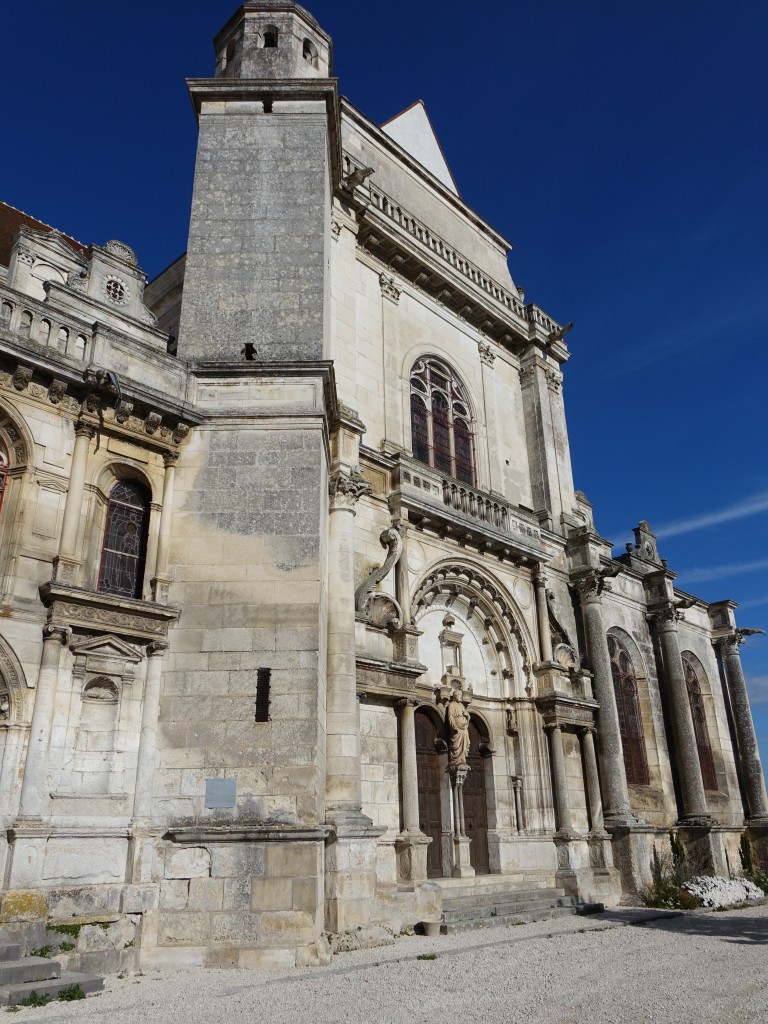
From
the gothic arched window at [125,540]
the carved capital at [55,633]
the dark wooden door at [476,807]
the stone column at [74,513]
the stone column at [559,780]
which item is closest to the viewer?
the carved capital at [55,633]

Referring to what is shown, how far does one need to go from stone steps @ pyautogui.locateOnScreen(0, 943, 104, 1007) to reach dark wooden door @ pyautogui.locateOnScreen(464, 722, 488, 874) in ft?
26.1

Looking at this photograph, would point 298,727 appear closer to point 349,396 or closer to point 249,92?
point 349,396

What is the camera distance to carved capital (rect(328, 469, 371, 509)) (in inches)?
458

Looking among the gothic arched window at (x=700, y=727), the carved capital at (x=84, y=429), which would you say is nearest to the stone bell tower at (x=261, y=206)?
the carved capital at (x=84, y=429)

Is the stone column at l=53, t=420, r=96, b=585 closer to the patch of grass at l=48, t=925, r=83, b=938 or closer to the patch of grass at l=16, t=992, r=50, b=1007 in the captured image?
the patch of grass at l=48, t=925, r=83, b=938

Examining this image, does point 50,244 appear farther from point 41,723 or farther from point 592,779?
point 592,779

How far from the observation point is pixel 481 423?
17.6 m

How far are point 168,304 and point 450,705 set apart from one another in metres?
10.3

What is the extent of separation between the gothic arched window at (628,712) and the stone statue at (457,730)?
16.4ft

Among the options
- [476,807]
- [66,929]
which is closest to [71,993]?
[66,929]

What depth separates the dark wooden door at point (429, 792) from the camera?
41.9ft

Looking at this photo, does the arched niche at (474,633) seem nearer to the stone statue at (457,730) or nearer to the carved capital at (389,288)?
the stone statue at (457,730)

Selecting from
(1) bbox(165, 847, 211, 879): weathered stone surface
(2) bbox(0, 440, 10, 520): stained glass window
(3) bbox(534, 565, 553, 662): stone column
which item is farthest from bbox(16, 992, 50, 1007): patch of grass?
(3) bbox(534, 565, 553, 662): stone column

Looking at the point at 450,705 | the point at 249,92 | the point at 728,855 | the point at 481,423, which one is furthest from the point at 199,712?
the point at 728,855
